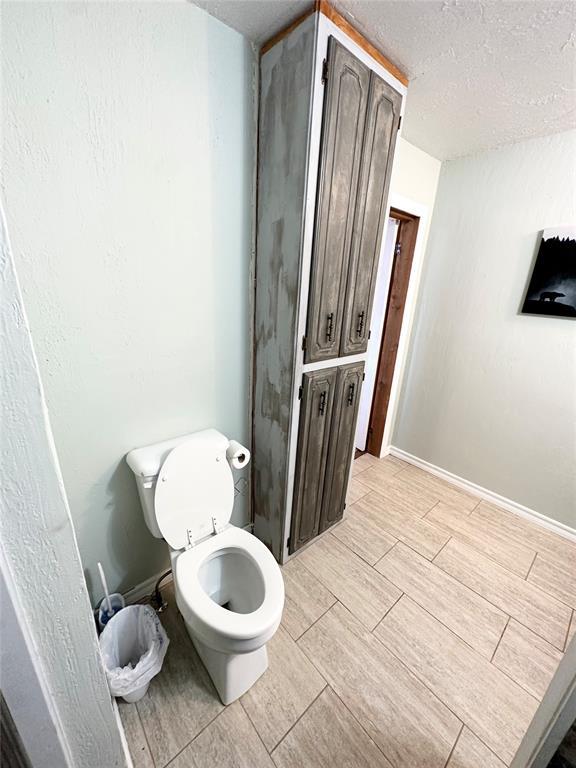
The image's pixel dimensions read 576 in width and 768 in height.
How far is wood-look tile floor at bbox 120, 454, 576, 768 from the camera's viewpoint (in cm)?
100

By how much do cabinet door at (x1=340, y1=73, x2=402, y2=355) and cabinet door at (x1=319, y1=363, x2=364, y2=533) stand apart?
0.15 meters

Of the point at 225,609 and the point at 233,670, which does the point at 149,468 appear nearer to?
the point at 225,609

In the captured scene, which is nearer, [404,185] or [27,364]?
[27,364]

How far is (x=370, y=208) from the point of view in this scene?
1347 mm

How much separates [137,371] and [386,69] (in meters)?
1.56

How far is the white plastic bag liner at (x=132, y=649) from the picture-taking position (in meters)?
1.00

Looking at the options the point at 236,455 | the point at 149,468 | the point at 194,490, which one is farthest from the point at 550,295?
the point at 149,468

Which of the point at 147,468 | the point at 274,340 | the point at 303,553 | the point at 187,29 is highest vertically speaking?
the point at 187,29

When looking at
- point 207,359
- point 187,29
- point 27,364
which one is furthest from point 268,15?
point 27,364

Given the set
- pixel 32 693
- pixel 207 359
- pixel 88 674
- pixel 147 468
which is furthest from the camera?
pixel 207 359

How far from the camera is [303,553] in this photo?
171 cm

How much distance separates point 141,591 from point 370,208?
80.2 inches

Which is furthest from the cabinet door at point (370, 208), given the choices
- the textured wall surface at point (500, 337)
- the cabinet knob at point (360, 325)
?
the textured wall surface at point (500, 337)

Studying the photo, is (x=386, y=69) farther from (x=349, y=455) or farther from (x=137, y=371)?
(x=349, y=455)
